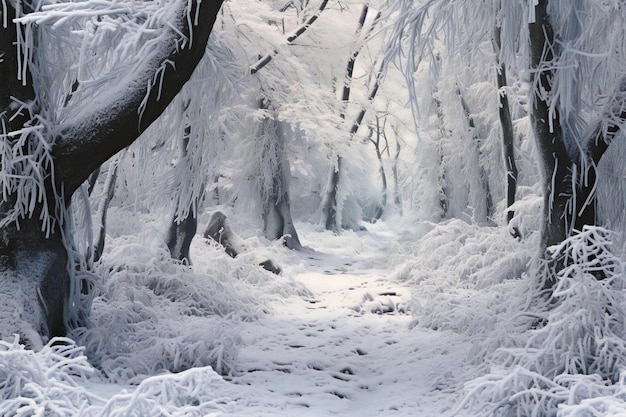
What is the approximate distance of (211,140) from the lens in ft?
24.6

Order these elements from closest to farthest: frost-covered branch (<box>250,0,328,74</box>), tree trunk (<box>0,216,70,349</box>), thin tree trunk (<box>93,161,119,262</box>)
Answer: tree trunk (<box>0,216,70,349</box>)
thin tree trunk (<box>93,161,119,262</box>)
frost-covered branch (<box>250,0,328,74</box>)

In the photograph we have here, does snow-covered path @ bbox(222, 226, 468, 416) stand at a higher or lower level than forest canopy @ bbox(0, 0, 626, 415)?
lower

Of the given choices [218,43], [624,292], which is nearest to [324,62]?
[218,43]

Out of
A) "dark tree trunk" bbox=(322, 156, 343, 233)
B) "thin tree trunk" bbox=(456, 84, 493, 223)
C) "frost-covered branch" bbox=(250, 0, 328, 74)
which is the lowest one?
"dark tree trunk" bbox=(322, 156, 343, 233)

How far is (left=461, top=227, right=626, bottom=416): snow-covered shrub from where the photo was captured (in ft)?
12.5

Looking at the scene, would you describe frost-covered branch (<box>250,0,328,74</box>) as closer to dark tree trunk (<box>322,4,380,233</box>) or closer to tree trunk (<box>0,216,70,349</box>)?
dark tree trunk (<box>322,4,380,233</box>)

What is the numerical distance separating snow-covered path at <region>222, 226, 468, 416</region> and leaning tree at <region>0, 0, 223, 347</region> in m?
1.80

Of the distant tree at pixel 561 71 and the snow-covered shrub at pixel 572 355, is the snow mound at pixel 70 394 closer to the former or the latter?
the snow-covered shrub at pixel 572 355

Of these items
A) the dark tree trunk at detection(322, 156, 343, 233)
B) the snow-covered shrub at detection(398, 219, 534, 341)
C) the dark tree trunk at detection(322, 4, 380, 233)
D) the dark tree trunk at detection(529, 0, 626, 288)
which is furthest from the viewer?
the dark tree trunk at detection(322, 156, 343, 233)

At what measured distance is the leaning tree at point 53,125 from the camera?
472 cm

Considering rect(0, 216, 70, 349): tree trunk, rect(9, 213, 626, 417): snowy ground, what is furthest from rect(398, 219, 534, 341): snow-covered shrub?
rect(0, 216, 70, 349): tree trunk

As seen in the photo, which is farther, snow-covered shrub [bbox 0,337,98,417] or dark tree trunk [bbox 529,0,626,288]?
dark tree trunk [bbox 529,0,626,288]

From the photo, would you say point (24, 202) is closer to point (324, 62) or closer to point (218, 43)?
point (218, 43)

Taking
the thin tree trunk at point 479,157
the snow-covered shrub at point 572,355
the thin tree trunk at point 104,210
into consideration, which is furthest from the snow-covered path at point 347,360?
the thin tree trunk at point 479,157
